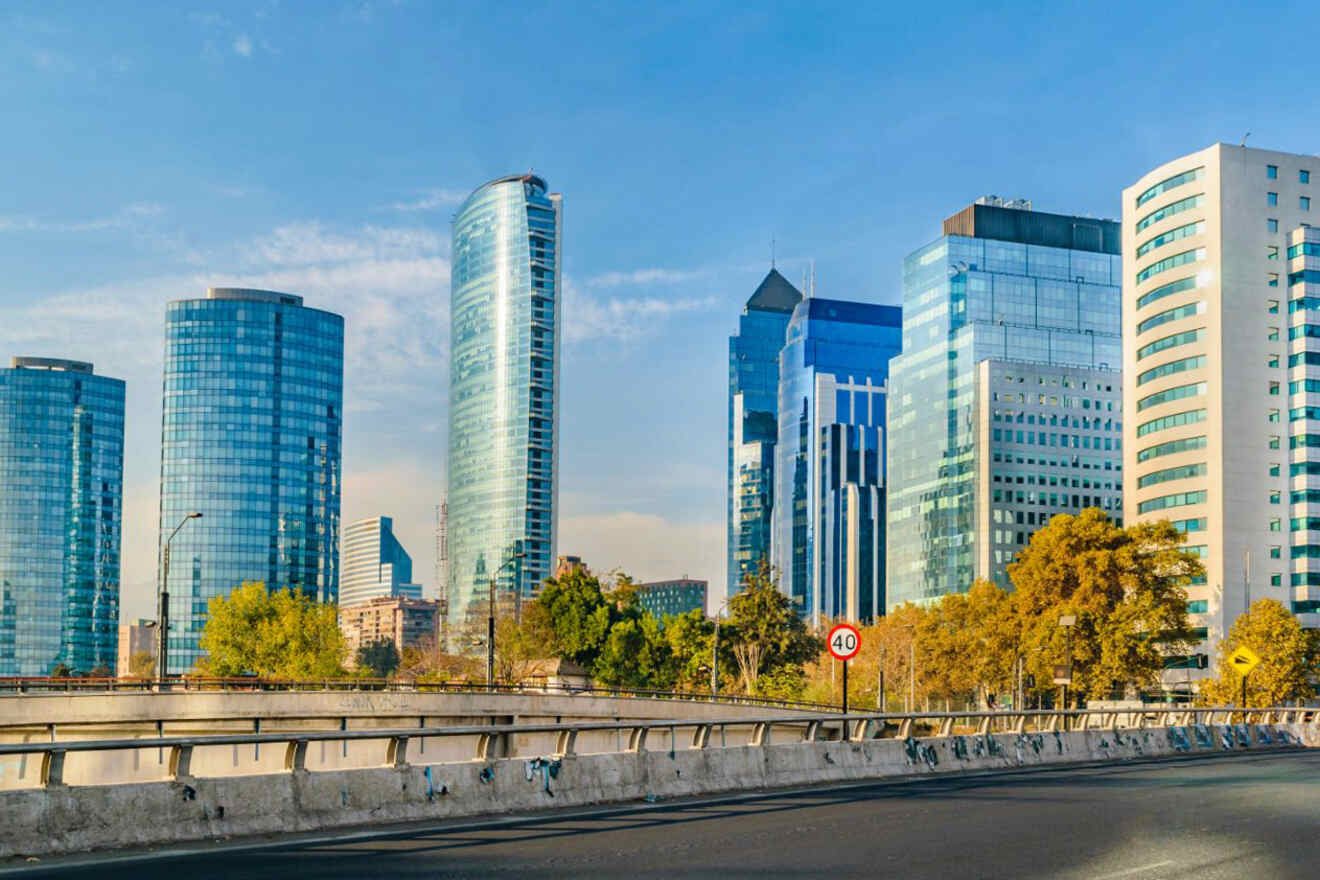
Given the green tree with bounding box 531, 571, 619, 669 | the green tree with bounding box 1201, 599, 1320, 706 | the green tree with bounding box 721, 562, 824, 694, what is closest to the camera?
the green tree with bounding box 1201, 599, 1320, 706

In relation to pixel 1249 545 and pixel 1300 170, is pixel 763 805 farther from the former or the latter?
pixel 1300 170

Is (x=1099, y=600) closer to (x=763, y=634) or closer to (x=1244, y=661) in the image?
(x=763, y=634)

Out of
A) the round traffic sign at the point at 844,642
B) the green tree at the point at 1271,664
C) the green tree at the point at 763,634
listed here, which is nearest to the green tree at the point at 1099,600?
the green tree at the point at 1271,664

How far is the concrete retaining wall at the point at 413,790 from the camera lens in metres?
14.8

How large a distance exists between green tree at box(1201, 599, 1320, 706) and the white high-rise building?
84.3 feet

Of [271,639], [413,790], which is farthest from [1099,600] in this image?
[413,790]

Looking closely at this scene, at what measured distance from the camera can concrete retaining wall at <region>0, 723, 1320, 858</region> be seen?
581 inches

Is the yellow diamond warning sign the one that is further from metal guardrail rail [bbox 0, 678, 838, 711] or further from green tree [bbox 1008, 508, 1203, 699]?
green tree [bbox 1008, 508, 1203, 699]

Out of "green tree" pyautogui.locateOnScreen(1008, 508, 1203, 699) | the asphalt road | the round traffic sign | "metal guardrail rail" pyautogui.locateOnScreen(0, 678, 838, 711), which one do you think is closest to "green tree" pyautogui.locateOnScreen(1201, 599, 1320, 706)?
"green tree" pyautogui.locateOnScreen(1008, 508, 1203, 699)

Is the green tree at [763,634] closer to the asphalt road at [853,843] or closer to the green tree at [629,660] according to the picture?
the green tree at [629,660]

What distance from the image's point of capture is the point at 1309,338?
131 m

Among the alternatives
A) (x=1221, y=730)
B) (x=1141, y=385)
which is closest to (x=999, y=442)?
(x=1141, y=385)

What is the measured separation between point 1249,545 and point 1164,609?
4096 centimetres

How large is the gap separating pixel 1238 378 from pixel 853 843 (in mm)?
124855
